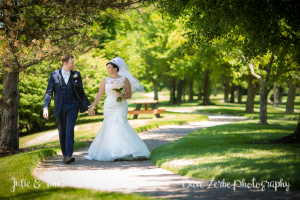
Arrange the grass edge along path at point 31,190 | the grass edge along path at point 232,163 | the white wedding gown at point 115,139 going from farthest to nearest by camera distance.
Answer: the white wedding gown at point 115,139, the grass edge along path at point 232,163, the grass edge along path at point 31,190

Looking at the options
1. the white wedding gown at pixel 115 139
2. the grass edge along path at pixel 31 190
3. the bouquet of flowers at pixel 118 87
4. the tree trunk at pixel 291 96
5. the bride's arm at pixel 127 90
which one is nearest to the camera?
the grass edge along path at pixel 31 190

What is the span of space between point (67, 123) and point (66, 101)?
53cm

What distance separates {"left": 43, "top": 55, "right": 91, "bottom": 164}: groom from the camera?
640 cm

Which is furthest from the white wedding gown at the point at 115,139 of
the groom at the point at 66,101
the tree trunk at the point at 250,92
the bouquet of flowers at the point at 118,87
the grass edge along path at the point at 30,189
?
the tree trunk at the point at 250,92

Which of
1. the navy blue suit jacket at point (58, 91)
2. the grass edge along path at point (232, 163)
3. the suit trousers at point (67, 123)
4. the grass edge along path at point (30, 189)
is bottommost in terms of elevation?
the grass edge along path at point (30, 189)

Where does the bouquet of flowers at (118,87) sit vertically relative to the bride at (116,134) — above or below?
above

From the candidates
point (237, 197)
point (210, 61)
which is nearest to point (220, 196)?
point (237, 197)

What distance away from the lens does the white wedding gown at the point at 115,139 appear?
21.9ft

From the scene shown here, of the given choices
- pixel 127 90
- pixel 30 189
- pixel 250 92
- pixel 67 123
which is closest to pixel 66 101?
pixel 67 123

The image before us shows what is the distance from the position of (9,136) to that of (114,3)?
229 inches

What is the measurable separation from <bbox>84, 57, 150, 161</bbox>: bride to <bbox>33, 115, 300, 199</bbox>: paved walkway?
0.24 metres

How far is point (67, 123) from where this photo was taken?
253 inches

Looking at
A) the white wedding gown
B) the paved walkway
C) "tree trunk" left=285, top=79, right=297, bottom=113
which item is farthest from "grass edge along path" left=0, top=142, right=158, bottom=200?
"tree trunk" left=285, top=79, right=297, bottom=113

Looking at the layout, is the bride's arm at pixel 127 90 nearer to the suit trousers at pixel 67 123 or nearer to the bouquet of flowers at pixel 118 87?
the bouquet of flowers at pixel 118 87
